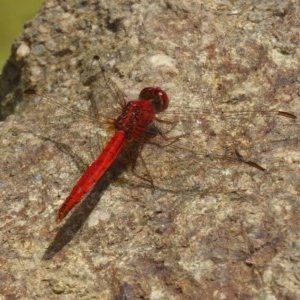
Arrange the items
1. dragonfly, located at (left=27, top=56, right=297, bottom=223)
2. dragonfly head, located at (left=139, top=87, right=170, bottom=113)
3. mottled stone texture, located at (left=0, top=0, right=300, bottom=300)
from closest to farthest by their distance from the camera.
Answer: mottled stone texture, located at (left=0, top=0, right=300, bottom=300) < dragonfly, located at (left=27, top=56, right=297, bottom=223) < dragonfly head, located at (left=139, top=87, right=170, bottom=113)

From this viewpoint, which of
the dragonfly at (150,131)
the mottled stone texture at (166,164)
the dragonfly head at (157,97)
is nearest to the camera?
the mottled stone texture at (166,164)

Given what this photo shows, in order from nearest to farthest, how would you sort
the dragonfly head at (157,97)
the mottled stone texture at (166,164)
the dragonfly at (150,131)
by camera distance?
the mottled stone texture at (166,164) → the dragonfly at (150,131) → the dragonfly head at (157,97)

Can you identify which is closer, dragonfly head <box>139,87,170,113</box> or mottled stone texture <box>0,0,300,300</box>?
mottled stone texture <box>0,0,300,300</box>

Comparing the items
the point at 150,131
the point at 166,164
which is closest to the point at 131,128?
the point at 150,131

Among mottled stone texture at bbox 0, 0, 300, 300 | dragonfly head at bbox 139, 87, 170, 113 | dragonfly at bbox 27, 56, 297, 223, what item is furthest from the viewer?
dragonfly head at bbox 139, 87, 170, 113

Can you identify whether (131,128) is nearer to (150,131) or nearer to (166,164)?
(150,131)

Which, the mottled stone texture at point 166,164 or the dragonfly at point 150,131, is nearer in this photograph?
the mottled stone texture at point 166,164

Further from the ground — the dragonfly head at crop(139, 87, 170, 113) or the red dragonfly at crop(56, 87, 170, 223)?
the dragonfly head at crop(139, 87, 170, 113)
